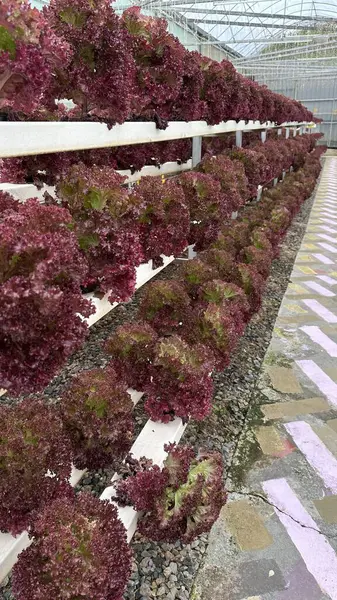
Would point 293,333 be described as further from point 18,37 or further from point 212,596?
point 18,37

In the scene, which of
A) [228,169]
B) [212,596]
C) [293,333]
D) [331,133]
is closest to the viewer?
[212,596]

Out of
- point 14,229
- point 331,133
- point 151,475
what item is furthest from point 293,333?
point 331,133

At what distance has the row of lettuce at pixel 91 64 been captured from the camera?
1.17m

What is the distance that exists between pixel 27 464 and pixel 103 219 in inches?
31.4

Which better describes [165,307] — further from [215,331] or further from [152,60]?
[152,60]

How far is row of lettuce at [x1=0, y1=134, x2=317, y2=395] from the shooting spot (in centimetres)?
99

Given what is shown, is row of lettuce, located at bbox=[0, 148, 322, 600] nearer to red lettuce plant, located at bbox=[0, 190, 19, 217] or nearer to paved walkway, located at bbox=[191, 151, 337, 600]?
red lettuce plant, located at bbox=[0, 190, 19, 217]

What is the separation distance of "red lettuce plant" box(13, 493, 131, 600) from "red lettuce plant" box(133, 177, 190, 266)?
110cm

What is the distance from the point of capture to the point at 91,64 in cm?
168

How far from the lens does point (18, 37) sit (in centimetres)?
115

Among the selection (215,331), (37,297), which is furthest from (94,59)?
(215,331)

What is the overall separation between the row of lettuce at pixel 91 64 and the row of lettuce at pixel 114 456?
0.37 metres

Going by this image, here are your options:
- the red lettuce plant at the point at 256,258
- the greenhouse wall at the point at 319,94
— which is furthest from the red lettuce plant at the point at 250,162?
the greenhouse wall at the point at 319,94

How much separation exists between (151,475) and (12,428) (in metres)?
0.59
